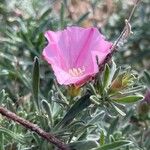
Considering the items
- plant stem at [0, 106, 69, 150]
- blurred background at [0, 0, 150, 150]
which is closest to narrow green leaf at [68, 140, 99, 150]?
plant stem at [0, 106, 69, 150]

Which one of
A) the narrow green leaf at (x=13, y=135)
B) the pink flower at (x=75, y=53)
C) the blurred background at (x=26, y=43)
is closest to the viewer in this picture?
the pink flower at (x=75, y=53)

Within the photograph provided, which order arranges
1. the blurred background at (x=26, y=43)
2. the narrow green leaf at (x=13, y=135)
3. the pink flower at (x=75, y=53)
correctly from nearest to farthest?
the pink flower at (x=75, y=53) < the narrow green leaf at (x=13, y=135) < the blurred background at (x=26, y=43)

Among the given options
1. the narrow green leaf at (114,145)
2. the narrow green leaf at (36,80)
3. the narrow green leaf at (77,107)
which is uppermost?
the narrow green leaf at (36,80)

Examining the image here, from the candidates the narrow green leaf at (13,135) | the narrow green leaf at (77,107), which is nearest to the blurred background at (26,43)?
the narrow green leaf at (13,135)

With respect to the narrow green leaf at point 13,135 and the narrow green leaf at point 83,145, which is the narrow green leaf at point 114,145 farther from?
the narrow green leaf at point 13,135

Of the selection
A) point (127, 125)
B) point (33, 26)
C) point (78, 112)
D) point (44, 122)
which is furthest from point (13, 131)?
point (33, 26)

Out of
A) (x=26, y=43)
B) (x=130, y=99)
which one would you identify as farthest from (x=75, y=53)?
(x=26, y=43)

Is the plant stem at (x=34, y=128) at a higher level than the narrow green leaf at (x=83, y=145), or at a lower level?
higher

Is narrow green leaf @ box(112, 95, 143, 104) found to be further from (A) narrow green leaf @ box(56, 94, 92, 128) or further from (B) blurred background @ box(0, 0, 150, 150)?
(B) blurred background @ box(0, 0, 150, 150)
